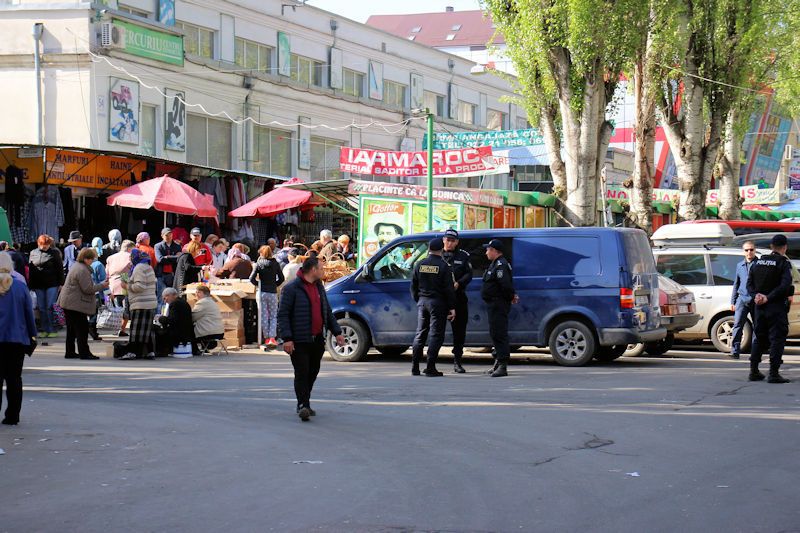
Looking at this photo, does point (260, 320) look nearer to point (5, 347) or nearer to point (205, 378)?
point (205, 378)

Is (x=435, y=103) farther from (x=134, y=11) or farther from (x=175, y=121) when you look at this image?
(x=134, y=11)

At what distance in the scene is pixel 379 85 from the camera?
141 feet

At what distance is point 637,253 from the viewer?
16.1 m

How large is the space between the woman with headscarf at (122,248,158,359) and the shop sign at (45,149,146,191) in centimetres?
598

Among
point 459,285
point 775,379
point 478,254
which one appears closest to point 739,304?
point 775,379

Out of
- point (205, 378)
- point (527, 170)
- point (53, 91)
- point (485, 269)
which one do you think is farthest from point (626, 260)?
point (527, 170)

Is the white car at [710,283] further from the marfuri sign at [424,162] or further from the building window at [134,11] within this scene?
the building window at [134,11]

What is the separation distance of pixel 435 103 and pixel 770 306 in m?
33.9

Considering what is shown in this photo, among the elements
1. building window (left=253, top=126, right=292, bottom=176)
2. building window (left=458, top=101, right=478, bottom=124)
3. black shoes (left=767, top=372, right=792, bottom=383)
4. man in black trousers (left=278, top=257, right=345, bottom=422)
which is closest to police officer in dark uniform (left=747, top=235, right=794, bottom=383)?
black shoes (left=767, top=372, right=792, bottom=383)

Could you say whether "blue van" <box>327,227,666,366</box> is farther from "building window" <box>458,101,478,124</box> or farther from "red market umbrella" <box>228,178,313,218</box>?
"building window" <box>458,101,478,124</box>

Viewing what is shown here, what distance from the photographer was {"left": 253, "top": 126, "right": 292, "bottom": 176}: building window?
36.8 meters

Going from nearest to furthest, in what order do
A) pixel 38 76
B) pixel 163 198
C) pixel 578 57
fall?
1. pixel 163 198
2. pixel 578 57
3. pixel 38 76

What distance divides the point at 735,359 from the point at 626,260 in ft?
10.0

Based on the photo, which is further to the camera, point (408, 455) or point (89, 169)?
point (89, 169)
